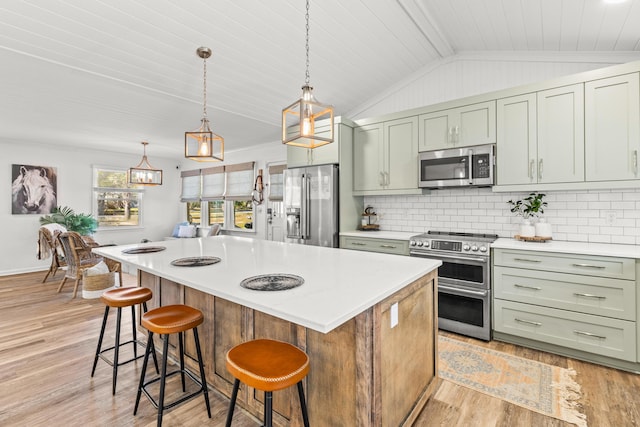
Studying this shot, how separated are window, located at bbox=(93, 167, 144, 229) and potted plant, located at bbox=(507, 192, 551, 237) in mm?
7693

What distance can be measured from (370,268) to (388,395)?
2.21 feet

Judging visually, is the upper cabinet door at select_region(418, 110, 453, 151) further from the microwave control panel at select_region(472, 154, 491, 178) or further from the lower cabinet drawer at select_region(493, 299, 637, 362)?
the lower cabinet drawer at select_region(493, 299, 637, 362)

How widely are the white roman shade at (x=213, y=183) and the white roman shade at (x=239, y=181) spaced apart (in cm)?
23

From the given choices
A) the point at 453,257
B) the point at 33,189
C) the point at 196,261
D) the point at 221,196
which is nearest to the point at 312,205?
the point at 453,257

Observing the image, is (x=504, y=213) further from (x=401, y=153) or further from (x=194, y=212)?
(x=194, y=212)

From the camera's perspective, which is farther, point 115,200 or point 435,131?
point 115,200

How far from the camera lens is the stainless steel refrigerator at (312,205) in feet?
13.5

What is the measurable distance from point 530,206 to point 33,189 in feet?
27.2

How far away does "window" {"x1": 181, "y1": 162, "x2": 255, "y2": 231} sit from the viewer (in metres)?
6.81

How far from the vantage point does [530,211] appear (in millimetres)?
3287

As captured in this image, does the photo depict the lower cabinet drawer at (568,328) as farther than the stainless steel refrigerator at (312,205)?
No

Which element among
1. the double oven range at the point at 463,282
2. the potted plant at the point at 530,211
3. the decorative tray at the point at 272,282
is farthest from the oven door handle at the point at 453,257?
the decorative tray at the point at 272,282

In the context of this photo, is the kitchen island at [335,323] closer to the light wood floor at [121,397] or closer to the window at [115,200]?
the light wood floor at [121,397]

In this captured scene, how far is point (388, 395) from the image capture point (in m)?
1.56
